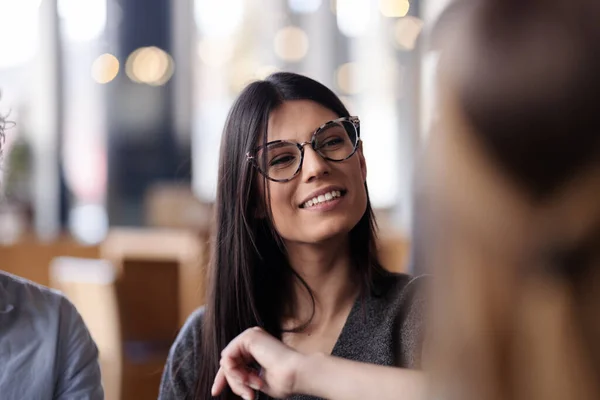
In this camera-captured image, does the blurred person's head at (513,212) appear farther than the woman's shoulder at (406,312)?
No

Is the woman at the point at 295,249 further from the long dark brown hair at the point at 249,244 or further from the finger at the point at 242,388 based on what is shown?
the finger at the point at 242,388

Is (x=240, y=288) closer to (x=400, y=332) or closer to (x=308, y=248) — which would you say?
(x=308, y=248)

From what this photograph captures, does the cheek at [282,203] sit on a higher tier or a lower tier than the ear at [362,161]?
lower

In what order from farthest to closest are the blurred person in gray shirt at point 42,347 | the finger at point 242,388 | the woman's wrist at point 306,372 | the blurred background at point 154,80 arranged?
the blurred background at point 154,80, the blurred person in gray shirt at point 42,347, the finger at point 242,388, the woman's wrist at point 306,372

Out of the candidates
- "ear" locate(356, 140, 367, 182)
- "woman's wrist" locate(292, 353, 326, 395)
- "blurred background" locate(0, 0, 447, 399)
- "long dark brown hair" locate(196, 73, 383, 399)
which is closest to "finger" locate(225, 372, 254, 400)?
"woman's wrist" locate(292, 353, 326, 395)

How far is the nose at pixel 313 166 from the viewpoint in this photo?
1.59 metres

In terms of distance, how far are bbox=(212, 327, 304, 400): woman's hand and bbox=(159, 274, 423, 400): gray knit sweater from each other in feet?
1.07

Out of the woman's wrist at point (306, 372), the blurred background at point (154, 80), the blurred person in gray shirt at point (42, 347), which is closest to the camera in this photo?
the woman's wrist at point (306, 372)

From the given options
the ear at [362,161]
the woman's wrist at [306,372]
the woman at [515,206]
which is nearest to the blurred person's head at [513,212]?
the woman at [515,206]

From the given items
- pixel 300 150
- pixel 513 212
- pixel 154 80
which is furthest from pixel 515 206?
pixel 154 80

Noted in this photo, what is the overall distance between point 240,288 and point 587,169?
1.12 metres

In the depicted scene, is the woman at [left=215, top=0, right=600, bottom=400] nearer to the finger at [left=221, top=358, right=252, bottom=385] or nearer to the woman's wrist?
the woman's wrist

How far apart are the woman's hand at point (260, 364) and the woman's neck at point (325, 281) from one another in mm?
386

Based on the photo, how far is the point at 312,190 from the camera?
1587 mm
